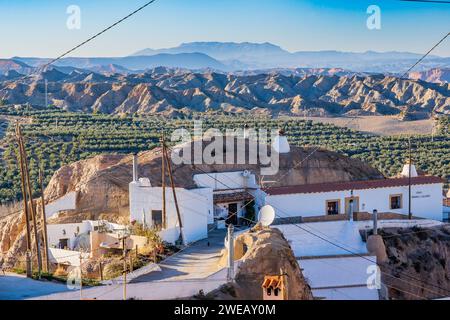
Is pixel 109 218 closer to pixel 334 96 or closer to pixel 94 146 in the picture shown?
pixel 94 146

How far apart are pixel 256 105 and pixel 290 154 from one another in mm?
70312

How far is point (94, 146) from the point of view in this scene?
4112 centimetres

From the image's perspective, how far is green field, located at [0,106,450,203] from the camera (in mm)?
37531

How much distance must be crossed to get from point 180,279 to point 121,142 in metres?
27.7

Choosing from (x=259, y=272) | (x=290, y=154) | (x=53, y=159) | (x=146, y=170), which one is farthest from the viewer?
(x=53, y=159)

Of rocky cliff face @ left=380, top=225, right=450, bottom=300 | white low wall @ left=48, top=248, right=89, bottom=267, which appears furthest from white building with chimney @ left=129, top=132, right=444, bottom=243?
white low wall @ left=48, top=248, right=89, bottom=267

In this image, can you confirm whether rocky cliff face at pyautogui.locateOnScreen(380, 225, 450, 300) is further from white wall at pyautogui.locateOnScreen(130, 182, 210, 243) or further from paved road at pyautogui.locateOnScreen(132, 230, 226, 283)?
white wall at pyautogui.locateOnScreen(130, 182, 210, 243)

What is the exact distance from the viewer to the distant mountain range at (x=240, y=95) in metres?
86.8

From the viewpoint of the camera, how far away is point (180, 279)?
15398 mm

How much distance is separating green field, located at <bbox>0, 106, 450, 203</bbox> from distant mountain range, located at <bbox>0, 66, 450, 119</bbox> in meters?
18.6

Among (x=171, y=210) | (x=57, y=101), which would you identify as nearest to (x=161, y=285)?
(x=171, y=210)

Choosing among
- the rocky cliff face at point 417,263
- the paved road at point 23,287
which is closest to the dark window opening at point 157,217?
the paved road at point 23,287

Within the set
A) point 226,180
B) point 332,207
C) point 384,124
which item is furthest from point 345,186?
point 384,124

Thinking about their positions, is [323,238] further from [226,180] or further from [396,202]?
[226,180]
